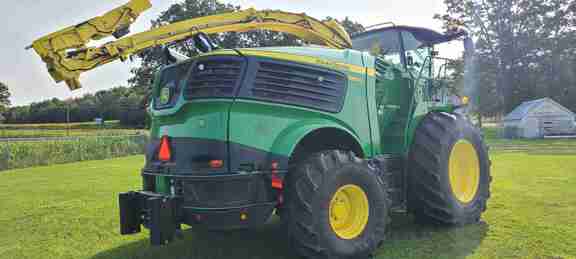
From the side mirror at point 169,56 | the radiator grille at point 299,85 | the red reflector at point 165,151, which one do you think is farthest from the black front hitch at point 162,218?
the side mirror at point 169,56

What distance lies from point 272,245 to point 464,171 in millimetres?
2918

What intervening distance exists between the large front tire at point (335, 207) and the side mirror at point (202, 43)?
6.07ft

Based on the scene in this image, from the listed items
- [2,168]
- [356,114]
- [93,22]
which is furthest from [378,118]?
[2,168]

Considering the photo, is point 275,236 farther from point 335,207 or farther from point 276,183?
point 276,183

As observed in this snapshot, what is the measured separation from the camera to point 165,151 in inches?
167

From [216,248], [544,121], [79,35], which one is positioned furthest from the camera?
[544,121]

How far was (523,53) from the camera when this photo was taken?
43.5 m

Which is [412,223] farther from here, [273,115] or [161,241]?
[161,241]

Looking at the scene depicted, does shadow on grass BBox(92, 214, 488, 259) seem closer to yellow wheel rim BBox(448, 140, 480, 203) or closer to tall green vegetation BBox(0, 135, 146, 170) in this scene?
yellow wheel rim BBox(448, 140, 480, 203)

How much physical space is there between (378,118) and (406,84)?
2.57 feet

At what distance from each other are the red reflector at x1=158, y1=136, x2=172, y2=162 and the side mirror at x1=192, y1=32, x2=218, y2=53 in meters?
1.26

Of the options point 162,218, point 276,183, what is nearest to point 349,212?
point 276,183

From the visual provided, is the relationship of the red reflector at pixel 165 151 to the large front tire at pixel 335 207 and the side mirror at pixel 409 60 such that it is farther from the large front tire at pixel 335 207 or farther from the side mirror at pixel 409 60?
the side mirror at pixel 409 60

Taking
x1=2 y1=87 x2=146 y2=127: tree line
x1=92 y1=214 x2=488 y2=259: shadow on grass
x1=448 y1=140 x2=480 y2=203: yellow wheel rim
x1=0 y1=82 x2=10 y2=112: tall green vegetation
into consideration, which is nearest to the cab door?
x1=448 y1=140 x2=480 y2=203: yellow wheel rim
